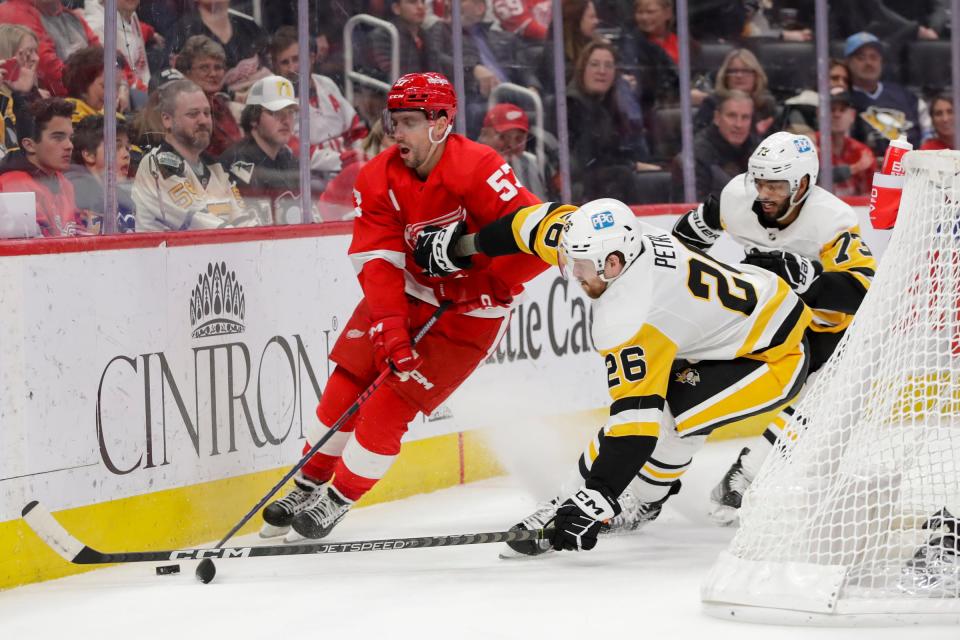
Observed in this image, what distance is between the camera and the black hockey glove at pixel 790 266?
3.95 metres

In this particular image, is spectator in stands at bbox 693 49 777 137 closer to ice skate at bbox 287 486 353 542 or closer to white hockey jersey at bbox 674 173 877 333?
white hockey jersey at bbox 674 173 877 333

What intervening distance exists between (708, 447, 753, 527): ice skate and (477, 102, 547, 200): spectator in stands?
5.32 feet

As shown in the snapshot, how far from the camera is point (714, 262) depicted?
3660 millimetres

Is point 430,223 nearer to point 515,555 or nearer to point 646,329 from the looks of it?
point 646,329

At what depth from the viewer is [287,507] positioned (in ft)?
13.0

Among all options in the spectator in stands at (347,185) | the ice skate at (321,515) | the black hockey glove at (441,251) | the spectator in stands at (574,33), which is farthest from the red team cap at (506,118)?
the ice skate at (321,515)

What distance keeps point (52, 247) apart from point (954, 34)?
4.60m

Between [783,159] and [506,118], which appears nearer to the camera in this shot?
[783,159]

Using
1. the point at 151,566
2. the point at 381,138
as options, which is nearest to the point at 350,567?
the point at 151,566

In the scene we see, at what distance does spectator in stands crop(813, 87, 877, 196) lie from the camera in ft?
21.1

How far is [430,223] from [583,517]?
100 cm

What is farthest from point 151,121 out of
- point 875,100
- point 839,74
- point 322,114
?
point 875,100

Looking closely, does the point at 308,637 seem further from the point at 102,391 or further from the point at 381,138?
the point at 381,138

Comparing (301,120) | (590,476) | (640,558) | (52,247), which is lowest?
(640,558)
